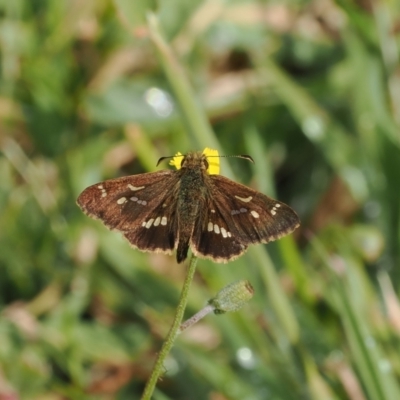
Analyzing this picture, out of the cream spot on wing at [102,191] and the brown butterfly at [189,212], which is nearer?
the brown butterfly at [189,212]

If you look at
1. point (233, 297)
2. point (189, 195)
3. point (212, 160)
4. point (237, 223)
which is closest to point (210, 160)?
point (212, 160)

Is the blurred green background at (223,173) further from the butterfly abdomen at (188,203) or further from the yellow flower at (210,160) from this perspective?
the butterfly abdomen at (188,203)

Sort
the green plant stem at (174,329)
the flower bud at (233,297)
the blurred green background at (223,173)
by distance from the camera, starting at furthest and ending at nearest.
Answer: the blurred green background at (223,173) < the flower bud at (233,297) < the green plant stem at (174,329)

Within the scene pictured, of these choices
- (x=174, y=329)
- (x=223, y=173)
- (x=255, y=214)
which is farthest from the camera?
(x=223, y=173)

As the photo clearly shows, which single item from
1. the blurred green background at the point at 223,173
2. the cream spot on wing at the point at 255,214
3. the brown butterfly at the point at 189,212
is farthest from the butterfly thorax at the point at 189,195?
the blurred green background at the point at 223,173

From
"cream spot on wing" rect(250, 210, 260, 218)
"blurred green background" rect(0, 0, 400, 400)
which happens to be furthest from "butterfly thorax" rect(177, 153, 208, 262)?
"blurred green background" rect(0, 0, 400, 400)

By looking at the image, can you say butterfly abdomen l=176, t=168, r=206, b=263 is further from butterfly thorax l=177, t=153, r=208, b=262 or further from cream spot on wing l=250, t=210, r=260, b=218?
cream spot on wing l=250, t=210, r=260, b=218

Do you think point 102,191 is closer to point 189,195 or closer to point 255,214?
point 189,195
